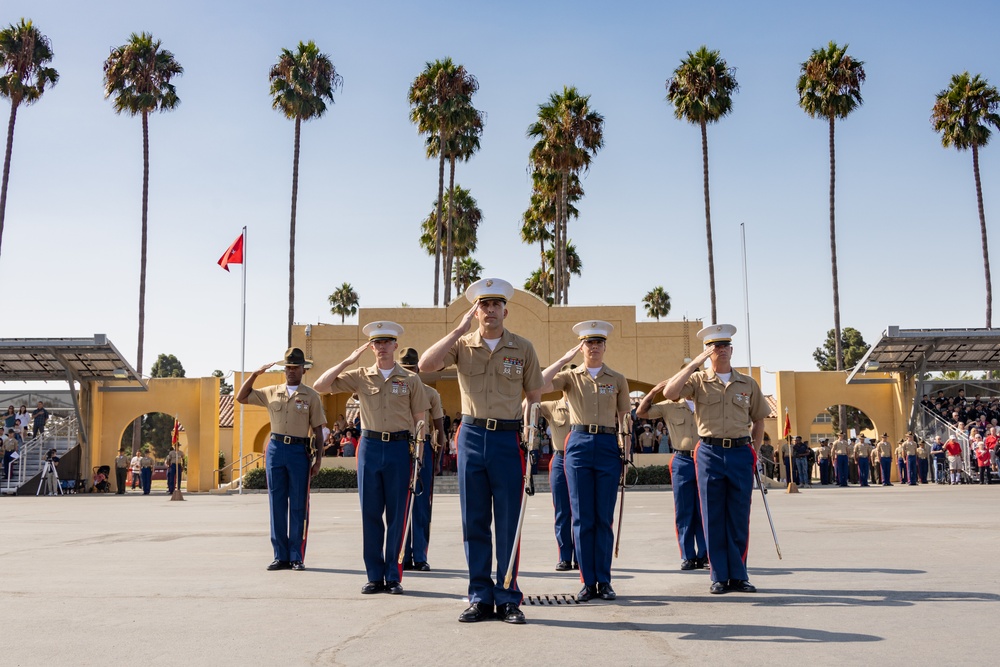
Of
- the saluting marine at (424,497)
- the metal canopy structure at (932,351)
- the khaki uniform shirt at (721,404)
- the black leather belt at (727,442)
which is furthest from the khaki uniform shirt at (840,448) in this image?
the black leather belt at (727,442)

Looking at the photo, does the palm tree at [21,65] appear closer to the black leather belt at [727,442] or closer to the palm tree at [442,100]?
the palm tree at [442,100]

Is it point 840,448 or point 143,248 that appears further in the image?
point 143,248

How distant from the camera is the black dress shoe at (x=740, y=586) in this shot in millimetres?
7680

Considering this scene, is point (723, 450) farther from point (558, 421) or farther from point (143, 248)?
point (143, 248)

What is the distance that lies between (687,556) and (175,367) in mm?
102084

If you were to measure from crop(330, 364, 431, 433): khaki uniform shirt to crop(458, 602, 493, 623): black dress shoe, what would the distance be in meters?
2.06

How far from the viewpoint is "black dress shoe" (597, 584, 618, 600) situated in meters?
7.34

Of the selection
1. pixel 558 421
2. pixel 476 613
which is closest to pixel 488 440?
pixel 476 613

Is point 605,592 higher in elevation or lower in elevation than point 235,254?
lower

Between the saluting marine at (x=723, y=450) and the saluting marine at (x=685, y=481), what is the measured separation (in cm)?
104

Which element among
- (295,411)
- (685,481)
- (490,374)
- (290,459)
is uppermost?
(490,374)

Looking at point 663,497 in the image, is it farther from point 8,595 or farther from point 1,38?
point 1,38

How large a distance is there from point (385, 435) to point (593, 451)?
1666mm

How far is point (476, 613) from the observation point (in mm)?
6371
